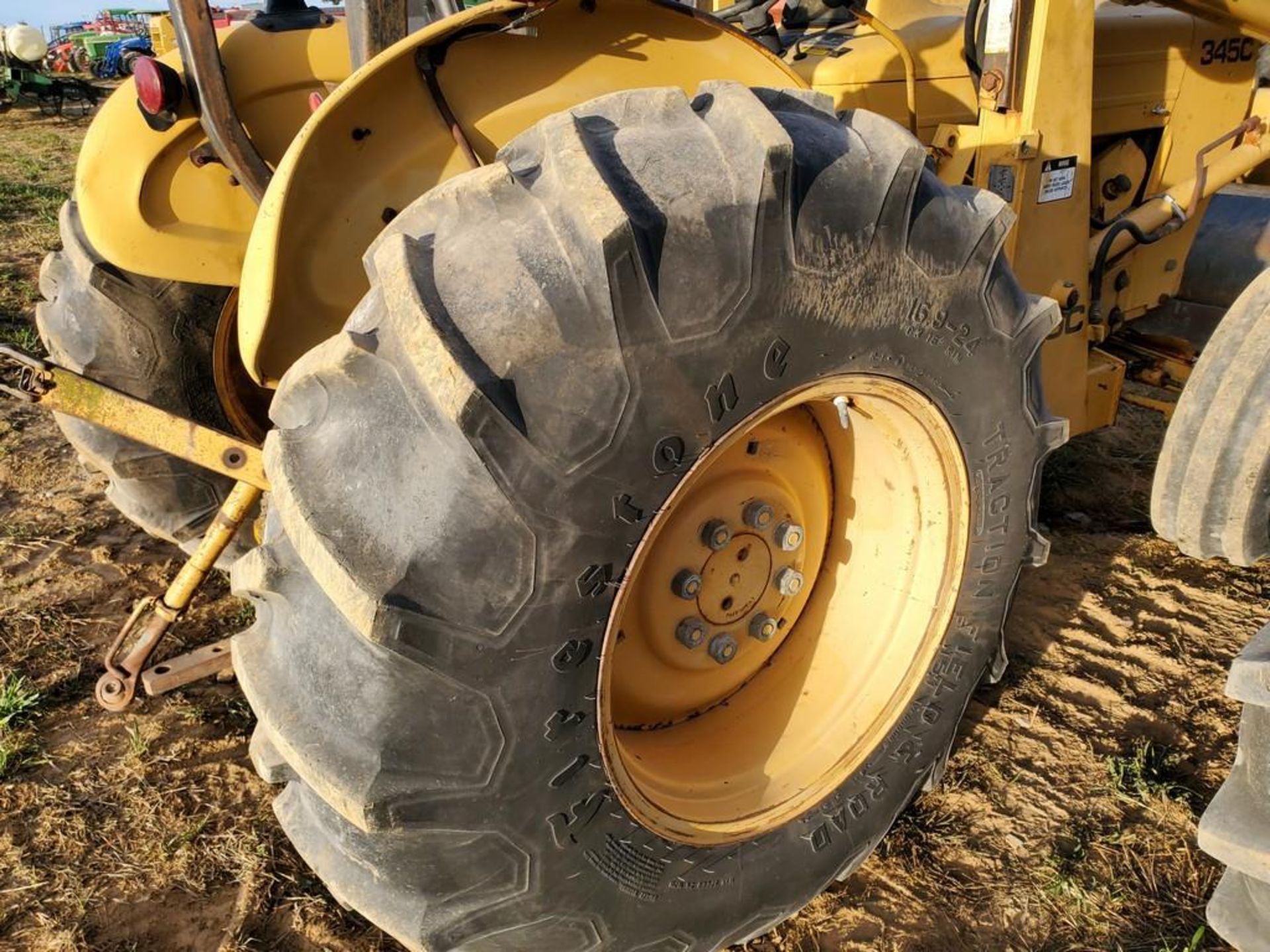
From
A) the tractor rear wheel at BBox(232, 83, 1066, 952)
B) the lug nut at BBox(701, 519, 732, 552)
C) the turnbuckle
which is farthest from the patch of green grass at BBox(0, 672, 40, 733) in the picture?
the lug nut at BBox(701, 519, 732, 552)

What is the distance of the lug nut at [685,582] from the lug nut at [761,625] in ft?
0.73

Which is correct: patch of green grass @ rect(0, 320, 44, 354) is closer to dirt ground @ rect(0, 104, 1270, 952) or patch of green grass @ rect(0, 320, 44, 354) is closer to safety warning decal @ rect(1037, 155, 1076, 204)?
dirt ground @ rect(0, 104, 1270, 952)

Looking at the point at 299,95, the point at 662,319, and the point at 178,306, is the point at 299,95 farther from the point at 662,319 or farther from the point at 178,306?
the point at 662,319

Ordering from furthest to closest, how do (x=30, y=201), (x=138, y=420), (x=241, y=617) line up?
(x=30, y=201) < (x=241, y=617) < (x=138, y=420)

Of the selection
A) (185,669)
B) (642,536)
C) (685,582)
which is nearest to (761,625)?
(685,582)

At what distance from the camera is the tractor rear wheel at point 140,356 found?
2.72 meters

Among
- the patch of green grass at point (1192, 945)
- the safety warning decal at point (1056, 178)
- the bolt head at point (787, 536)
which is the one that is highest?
the safety warning decal at point (1056, 178)

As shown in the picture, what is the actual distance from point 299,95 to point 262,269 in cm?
69

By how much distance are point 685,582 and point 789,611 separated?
375 millimetres

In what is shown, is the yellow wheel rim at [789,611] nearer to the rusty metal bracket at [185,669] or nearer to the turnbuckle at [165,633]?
the turnbuckle at [165,633]

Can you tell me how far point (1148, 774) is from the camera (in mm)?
2570

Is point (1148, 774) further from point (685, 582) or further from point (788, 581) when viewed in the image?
point (685, 582)

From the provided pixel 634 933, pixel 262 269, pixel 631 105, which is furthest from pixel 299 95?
pixel 634 933

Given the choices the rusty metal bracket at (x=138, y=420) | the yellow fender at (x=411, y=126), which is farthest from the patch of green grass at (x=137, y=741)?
the yellow fender at (x=411, y=126)
